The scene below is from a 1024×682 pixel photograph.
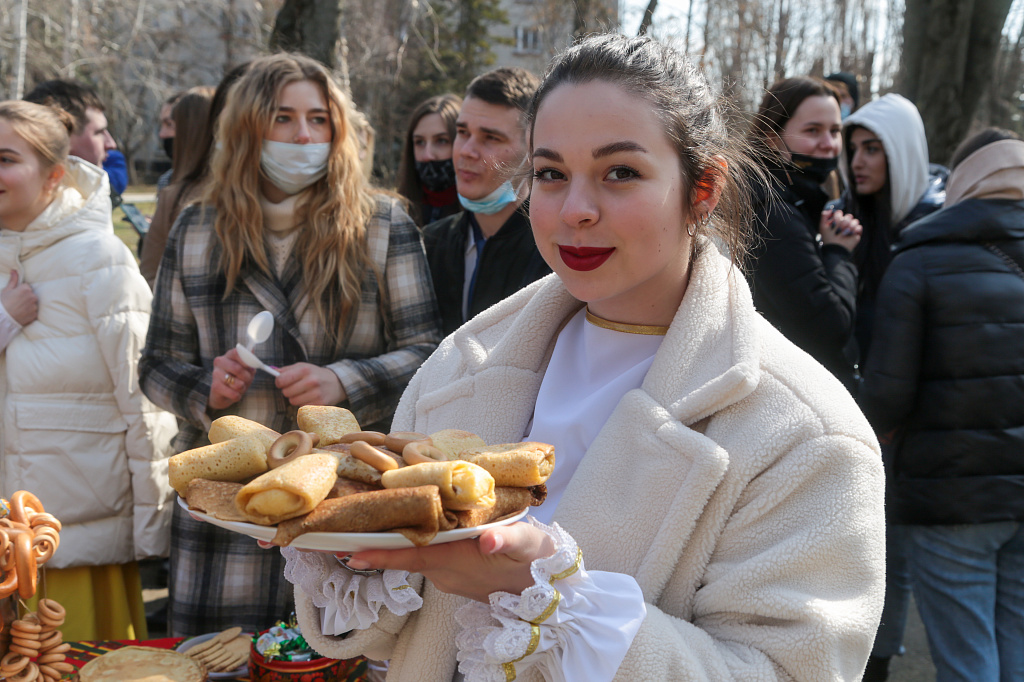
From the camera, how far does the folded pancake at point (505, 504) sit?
1.31 m

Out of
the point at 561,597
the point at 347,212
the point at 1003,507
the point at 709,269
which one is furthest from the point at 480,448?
the point at 1003,507

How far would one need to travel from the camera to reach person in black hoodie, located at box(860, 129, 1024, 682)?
10.6 ft

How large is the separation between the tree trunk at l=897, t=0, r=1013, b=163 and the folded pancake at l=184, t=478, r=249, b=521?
8215 millimetres

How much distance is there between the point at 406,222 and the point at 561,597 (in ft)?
7.60

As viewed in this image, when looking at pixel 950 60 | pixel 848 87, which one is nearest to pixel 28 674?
pixel 848 87

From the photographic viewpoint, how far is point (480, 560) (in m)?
1.36

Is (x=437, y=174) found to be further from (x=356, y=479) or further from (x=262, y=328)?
(x=356, y=479)

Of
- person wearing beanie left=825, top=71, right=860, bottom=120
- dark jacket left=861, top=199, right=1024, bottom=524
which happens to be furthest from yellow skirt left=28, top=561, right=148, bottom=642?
person wearing beanie left=825, top=71, right=860, bottom=120

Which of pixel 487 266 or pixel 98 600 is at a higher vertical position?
pixel 487 266

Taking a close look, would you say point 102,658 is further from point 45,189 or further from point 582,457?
point 45,189

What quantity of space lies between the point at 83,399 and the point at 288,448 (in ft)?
8.95

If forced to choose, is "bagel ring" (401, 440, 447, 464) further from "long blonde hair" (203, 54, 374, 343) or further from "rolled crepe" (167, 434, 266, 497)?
"long blonde hair" (203, 54, 374, 343)

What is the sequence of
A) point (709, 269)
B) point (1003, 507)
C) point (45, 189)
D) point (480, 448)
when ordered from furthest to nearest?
point (45, 189) → point (1003, 507) → point (709, 269) → point (480, 448)

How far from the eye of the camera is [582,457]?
5.84 feet
